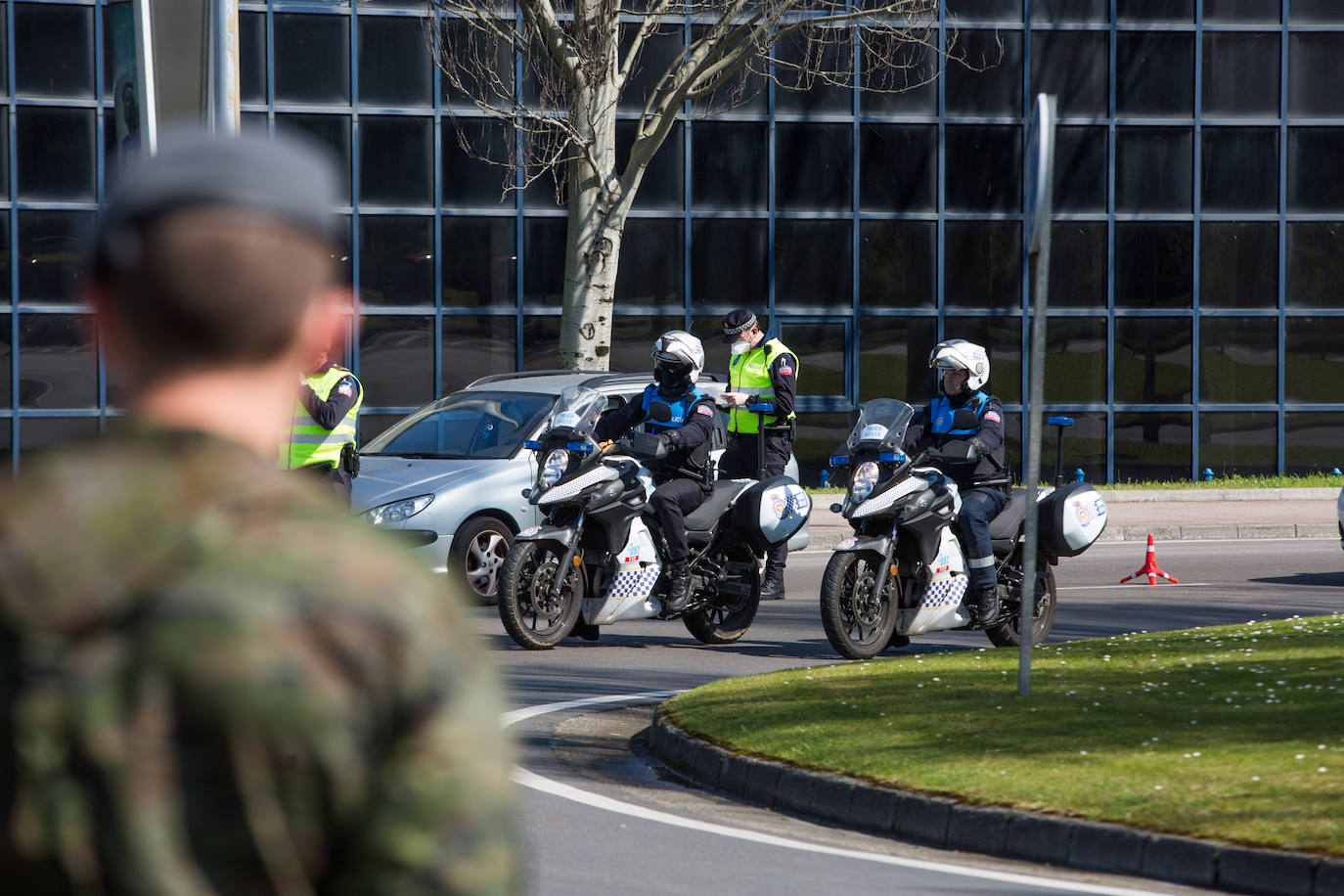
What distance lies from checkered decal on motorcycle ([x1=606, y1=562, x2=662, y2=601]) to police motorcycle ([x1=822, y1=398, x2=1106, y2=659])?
1116mm

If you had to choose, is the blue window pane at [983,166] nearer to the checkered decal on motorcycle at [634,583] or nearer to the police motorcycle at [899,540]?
the police motorcycle at [899,540]

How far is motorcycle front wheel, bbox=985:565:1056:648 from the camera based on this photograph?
11.2 metres

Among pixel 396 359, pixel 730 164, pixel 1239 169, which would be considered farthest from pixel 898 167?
pixel 396 359

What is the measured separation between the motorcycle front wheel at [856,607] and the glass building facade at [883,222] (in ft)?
41.6

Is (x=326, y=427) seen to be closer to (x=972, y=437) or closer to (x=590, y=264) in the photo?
(x=972, y=437)

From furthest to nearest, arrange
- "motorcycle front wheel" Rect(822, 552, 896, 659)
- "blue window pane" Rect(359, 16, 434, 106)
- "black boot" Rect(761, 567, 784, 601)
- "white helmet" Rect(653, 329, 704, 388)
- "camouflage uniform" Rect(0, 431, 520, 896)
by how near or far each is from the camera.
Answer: "blue window pane" Rect(359, 16, 434, 106) → "black boot" Rect(761, 567, 784, 601) → "white helmet" Rect(653, 329, 704, 388) → "motorcycle front wheel" Rect(822, 552, 896, 659) → "camouflage uniform" Rect(0, 431, 520, 896)

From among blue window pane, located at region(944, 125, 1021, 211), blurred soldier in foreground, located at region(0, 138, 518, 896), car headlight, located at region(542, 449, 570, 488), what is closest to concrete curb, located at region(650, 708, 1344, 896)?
car headlight, located at region(542, 449, 570, 488)

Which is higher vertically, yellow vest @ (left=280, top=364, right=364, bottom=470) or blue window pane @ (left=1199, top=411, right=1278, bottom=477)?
yellow vest @ (left=280, top=364, right=364, bottom=470)

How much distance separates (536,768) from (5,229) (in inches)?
663

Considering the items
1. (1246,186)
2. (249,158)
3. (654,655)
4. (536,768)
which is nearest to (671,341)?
(654,655)

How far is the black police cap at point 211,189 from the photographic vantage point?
53.6 inches

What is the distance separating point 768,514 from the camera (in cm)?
1109

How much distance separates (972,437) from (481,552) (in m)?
3.80

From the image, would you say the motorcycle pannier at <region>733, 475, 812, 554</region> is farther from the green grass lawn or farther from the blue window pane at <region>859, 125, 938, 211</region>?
the blue window pane at <region>859, 125, 938, 211</region>
